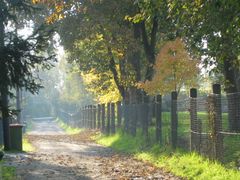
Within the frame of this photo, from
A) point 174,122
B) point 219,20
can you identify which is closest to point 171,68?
point 174,122

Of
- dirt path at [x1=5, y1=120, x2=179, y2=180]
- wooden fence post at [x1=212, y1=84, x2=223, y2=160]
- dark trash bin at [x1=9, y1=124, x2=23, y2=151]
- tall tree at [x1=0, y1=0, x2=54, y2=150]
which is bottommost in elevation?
dirt path at [x1=5, y1=120, x2=179, y2=180]

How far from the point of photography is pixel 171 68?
1069 inches

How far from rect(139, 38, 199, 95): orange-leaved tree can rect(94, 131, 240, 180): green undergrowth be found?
4829 millimetres

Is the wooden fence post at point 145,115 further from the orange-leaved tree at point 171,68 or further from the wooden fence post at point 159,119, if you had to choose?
the orange-leaved tree at point 171,68

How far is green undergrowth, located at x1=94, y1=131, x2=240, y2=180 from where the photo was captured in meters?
11.5

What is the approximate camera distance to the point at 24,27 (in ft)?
120

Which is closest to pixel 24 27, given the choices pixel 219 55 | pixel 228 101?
pixel 219 55

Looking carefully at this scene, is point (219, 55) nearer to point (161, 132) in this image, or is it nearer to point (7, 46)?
point (161, 132)

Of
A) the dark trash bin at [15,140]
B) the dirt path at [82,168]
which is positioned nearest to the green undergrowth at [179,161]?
the dirt path at [82,168]

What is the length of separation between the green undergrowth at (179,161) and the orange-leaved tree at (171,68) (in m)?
4.83

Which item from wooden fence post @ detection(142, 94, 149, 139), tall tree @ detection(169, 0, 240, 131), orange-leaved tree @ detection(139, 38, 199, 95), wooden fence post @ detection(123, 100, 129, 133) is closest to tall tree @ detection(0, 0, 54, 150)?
tall tree @ detection(169, 0, 240, 131)

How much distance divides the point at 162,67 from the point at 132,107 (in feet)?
11.0

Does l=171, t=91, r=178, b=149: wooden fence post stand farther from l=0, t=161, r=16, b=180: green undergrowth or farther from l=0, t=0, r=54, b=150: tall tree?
l=0, t=161, r=16, b=180: green undergrowth

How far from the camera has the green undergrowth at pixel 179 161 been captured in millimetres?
11487
